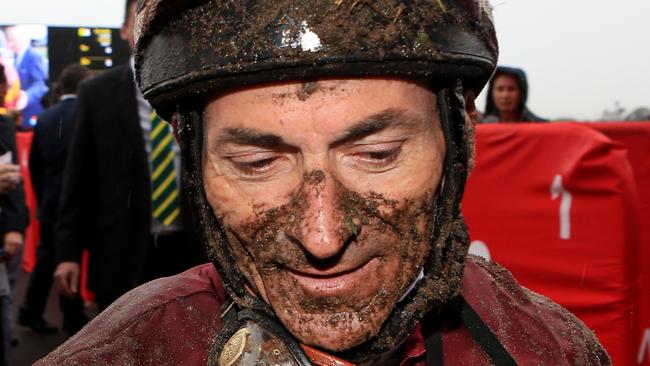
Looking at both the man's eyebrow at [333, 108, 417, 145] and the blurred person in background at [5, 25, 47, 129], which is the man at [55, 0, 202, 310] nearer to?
the man's eyebrow at [333, 108, 417, 145]

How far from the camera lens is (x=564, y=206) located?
451 cm

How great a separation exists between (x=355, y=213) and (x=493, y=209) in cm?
346

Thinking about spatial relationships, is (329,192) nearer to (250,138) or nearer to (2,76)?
(250,138)

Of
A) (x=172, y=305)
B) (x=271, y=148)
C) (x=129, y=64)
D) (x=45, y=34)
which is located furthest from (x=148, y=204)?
(x=45, y=34)

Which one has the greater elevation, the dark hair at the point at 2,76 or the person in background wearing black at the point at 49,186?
the dark hair at the point at 2,76

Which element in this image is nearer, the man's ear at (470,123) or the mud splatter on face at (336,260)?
the mud splatter on face at (336,260)

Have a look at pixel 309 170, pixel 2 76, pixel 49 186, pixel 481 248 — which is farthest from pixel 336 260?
pixel 49 186

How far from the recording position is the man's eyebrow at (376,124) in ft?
4.88

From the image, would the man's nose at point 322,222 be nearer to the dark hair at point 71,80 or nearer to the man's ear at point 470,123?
the man's ear at point 470,123

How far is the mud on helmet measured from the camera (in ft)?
4.80

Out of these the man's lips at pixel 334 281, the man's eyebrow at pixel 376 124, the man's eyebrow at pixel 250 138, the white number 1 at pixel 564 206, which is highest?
the man's eyebrow at pixel 376 124

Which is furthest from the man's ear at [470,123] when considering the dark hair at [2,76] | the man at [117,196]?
the dark hair at [2,76]

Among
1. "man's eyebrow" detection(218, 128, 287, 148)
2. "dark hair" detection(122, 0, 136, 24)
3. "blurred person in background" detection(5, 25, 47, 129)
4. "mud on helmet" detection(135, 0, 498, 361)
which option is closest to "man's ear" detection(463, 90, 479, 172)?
"mud on helmet" detection(135, 0, 498, 361)

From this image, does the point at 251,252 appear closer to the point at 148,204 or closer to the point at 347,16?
the point at 347,16
